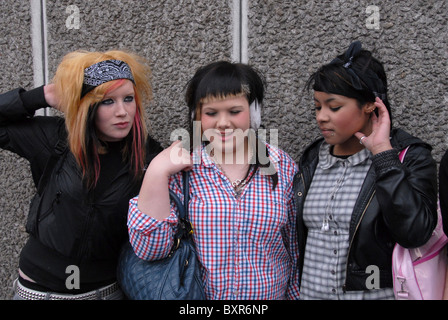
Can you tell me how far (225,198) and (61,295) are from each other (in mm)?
891

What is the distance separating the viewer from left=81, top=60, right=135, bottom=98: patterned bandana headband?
6.61ft

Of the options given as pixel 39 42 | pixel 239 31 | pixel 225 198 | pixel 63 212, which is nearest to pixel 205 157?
pixel 225 198

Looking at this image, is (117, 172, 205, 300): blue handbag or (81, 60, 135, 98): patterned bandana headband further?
(81, 60, 135, 98): patterned bandana headband

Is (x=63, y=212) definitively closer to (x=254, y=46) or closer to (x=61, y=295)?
(x=61, y=295)

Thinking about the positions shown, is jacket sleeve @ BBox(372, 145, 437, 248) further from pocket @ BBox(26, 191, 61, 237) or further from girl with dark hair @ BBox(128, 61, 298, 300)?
pocket @ BBox(26, 191, 61, 237)

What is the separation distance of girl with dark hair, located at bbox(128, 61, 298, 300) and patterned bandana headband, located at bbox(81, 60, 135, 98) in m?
0.35

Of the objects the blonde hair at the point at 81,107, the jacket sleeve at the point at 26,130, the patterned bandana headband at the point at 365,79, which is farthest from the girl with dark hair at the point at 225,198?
the jacket sleeve at the point at 26,130

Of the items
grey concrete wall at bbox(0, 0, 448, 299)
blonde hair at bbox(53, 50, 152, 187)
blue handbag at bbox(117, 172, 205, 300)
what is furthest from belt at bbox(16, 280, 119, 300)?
grey concrete wall at bbox(0, 0, 448, 299)

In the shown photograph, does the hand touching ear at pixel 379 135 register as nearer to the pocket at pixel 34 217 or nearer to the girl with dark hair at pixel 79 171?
the girl with dark hair at pixel 79 171

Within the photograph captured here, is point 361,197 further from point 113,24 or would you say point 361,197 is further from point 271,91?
point 113,24

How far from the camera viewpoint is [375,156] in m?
1.79

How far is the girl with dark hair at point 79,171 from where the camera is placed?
79.1 inches

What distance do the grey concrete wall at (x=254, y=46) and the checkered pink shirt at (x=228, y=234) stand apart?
33.4 inches
